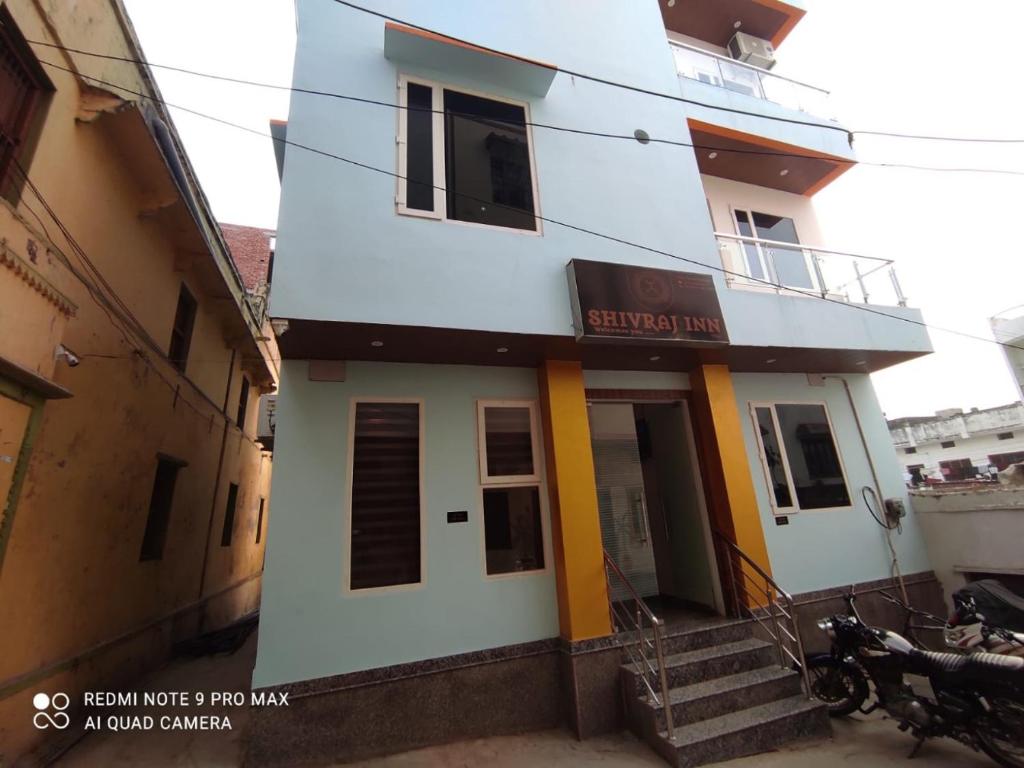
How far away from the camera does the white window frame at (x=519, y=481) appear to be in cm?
467

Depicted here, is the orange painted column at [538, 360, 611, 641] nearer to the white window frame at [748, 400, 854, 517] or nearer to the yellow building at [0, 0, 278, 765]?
the white window frame at [748, 400, 854, 517]

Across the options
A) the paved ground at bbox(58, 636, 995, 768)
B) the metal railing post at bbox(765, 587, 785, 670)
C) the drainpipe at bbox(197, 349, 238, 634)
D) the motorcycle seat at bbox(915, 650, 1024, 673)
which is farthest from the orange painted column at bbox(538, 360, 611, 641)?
the drainpipe at bbox(197, 349, 238, 634)

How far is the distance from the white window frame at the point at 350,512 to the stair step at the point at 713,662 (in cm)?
223

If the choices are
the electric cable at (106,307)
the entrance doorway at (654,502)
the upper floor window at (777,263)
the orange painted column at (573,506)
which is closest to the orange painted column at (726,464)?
the entrance doorway at (654,502)

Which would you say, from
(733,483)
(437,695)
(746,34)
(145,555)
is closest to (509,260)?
(733,483)

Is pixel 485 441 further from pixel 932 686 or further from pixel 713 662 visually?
pixel 932 686

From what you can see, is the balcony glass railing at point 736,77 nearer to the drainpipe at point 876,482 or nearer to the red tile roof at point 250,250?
the drainpipe at point 876,482

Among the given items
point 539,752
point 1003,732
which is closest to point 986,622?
point 1003,732

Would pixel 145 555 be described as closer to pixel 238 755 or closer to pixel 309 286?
pixel 238 755

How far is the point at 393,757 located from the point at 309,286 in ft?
13.6

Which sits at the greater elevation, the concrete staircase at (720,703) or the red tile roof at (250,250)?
the red tile roof at (250,250)

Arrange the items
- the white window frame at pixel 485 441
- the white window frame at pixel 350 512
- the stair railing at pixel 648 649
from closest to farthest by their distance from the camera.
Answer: the stair railing at pixel 648 649, the white window frame at pixel 350 512, the white window frame at pixel 485 441

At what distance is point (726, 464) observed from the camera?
551cm

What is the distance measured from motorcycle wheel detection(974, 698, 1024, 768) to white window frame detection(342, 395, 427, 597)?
4.61 meters
